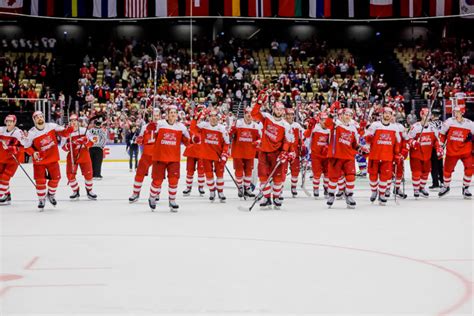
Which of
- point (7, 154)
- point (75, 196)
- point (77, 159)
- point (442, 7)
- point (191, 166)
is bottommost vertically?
point (75, 196)

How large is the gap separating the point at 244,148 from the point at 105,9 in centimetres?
1955

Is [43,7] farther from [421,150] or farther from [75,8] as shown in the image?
[421,150]

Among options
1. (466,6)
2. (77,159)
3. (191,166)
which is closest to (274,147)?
(191,166)

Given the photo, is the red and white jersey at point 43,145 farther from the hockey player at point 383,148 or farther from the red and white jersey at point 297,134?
the hockey player at point 383,148

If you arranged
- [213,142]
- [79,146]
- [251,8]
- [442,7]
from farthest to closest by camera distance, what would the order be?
1. [251,8]
2. [442,7]
3. [79,146]
4. [213,142]

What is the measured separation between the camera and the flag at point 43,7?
30.2 m

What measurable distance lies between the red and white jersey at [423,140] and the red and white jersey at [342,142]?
68.0 inches

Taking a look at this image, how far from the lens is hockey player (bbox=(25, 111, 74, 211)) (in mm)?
11398

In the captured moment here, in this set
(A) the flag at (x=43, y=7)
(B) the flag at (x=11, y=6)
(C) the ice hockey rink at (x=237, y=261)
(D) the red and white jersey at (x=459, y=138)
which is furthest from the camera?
(A) the flag at (x=43, y=7)

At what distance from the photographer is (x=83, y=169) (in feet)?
44.0

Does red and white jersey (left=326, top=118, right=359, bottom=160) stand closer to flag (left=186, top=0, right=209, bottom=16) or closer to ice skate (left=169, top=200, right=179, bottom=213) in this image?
ice skate (left=169, top=200, right=179, bottom=213)

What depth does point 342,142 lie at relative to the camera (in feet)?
38.4

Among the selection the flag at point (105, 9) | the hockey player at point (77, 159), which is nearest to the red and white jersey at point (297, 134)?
the hockey player at point (77, 159)

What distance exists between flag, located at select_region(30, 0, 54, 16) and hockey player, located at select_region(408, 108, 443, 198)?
831 inches
